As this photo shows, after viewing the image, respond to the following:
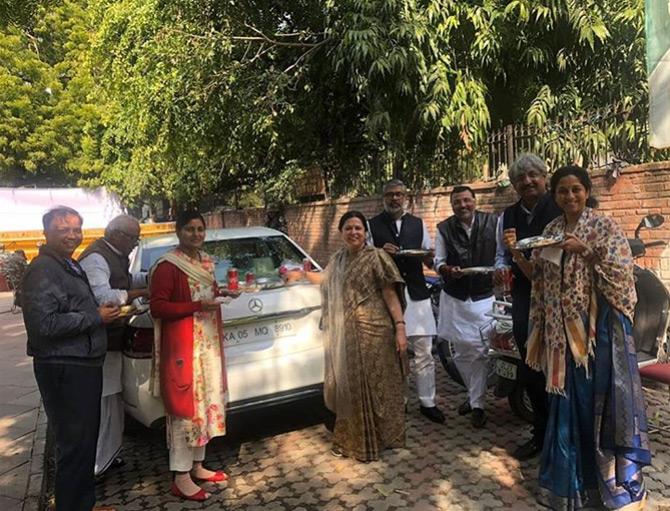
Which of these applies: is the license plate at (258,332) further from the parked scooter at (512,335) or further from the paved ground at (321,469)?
the parked scooter at (512,335)

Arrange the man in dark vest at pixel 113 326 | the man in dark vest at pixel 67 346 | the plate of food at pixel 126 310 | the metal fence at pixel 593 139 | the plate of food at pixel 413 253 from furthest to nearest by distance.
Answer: the metal fence at pixel 593 139, the plate of food at pixel 413 253, the man in dark vest at pixel 113 326, the plate of food at pixel 126 310, the man in dark vest at pixel 67 346

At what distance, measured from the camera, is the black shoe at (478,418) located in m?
4.16

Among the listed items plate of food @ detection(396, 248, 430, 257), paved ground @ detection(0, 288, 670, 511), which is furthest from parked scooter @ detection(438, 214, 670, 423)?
plate of food @ detection(396, 248, 430, 257)

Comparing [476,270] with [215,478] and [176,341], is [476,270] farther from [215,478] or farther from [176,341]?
[215,478]

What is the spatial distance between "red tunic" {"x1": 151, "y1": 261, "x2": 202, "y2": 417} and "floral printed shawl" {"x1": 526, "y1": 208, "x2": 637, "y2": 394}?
1991mm

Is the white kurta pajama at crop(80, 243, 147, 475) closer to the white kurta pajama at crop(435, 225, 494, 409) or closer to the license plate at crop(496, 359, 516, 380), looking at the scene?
the white kurta pajama at crop(435, 225, 494, 409)

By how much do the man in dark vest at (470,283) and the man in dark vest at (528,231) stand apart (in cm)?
57

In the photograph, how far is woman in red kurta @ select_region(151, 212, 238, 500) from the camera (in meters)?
3.22

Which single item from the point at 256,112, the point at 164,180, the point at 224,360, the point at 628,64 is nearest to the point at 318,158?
the point at 256,112

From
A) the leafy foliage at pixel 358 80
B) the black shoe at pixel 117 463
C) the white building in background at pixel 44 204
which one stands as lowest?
the black shoe at pixel 117 463

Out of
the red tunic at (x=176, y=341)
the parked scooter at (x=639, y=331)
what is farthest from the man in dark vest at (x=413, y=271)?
the red tunic at (x=176, y=341)

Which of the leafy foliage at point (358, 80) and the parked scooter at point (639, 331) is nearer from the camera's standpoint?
the parked scooter at point (639, 331)

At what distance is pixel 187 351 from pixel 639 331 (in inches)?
127

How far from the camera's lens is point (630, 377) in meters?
2.73
